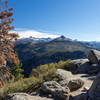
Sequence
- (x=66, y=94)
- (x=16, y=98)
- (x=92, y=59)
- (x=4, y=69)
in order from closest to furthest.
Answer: (x=16, y=98) → (x=66, y=94) → (x=4, y=69) → (x=92, y=59)

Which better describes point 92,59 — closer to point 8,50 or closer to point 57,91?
point 57,91

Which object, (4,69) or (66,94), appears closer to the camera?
(66,94)

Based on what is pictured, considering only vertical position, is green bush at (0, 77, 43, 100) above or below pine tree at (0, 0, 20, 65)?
below

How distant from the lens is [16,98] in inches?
267

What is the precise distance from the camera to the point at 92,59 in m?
17.4

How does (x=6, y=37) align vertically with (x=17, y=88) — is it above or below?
above

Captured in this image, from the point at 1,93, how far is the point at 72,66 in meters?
11.7

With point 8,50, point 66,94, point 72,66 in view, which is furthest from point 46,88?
point 72,66

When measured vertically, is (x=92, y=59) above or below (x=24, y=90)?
above

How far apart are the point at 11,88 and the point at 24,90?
1.08m

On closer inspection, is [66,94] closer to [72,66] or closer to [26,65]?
[72,66]

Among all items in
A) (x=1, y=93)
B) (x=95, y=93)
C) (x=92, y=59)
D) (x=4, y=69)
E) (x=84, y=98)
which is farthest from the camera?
(x=92, y=59)

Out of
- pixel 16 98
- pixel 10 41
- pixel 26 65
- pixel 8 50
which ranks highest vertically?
pixel 10 41

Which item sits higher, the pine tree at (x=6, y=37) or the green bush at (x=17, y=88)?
the pine tree at (x=6, y=37)
